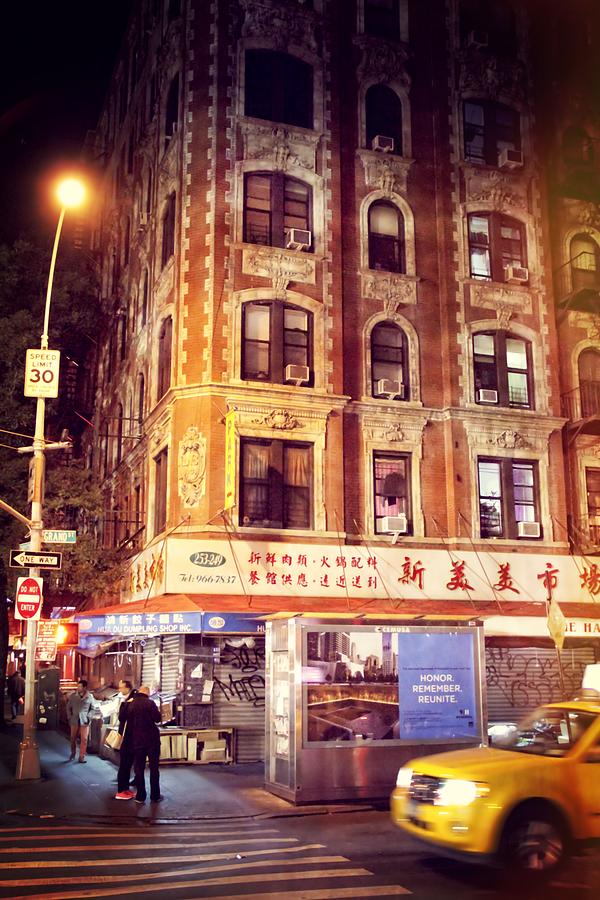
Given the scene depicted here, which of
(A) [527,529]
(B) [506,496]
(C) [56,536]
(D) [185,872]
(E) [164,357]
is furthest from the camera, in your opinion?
(E) [164,357]

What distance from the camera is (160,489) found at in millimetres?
24234

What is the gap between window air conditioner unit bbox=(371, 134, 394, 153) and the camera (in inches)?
1005

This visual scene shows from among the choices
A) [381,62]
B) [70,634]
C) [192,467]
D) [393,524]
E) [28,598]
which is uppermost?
[381,62]

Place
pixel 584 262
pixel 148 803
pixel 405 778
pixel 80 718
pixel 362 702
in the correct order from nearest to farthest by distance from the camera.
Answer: pixel 405 778, pixel 148 803, pixel 362 702, pixel 80 718, pixel 584 262

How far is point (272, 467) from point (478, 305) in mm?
7840

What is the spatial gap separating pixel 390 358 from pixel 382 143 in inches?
242

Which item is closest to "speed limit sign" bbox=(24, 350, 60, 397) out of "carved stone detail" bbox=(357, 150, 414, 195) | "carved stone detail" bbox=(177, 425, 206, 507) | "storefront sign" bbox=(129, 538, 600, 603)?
"carved stone detail" bbox=(177, 425, 206, 507)

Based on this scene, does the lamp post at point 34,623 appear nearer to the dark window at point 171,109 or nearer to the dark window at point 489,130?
the dark window at point 171,109

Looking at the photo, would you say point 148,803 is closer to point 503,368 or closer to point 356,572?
Answer: point 356,572

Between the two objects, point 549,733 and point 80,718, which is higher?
point 549,733

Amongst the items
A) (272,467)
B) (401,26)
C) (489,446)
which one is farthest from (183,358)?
(401,26)

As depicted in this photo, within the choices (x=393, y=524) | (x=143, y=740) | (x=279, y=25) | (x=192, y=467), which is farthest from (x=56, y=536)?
(x=279, y=25)

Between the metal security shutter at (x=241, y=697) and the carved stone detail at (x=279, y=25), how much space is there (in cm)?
1604

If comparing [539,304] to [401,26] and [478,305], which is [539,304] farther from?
[401,26]
